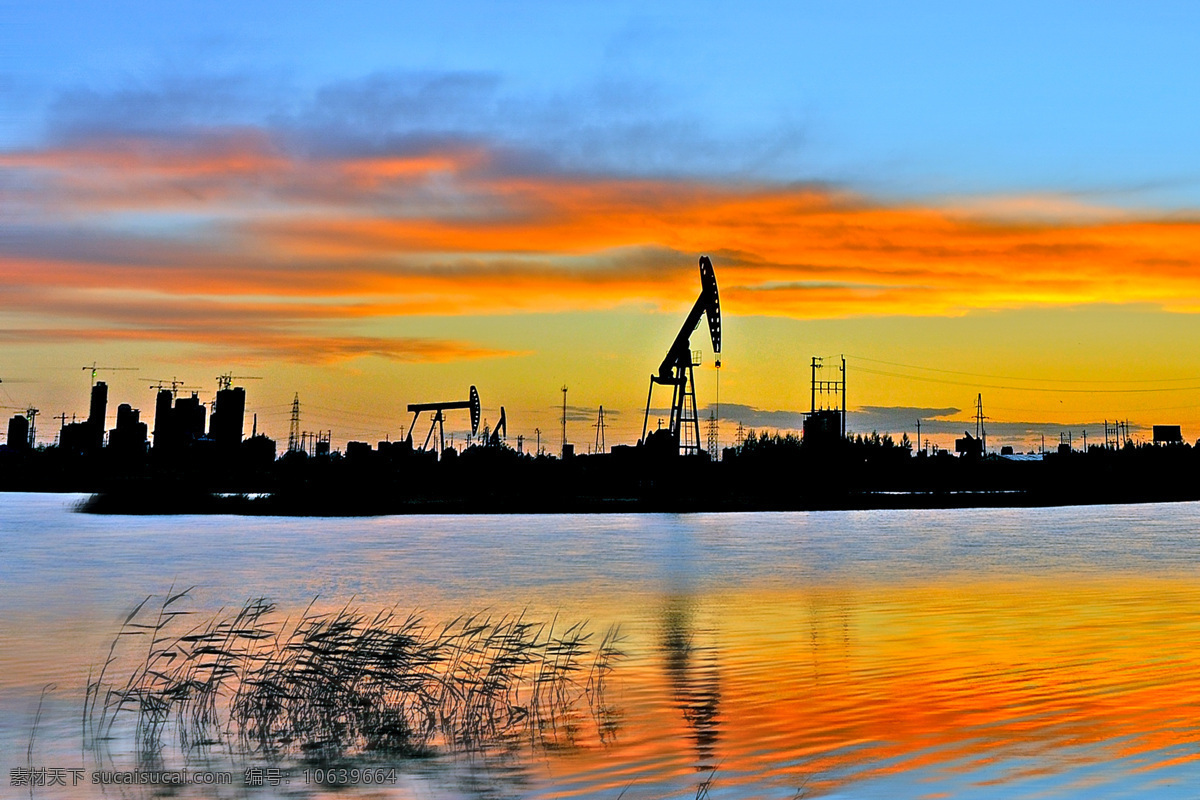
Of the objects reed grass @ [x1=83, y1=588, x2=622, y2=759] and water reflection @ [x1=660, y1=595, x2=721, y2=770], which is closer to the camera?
reed grass @ [x1=83, y1=588, x2=622, y2=759]

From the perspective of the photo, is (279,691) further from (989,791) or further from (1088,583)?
(1088,583)

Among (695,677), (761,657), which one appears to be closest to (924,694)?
(695,677)

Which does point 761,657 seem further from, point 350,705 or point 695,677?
point 350,705

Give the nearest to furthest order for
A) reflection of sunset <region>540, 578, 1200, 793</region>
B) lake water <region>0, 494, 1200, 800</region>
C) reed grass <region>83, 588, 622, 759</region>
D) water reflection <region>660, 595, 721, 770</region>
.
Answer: lake water <region>0, 494, 1200, 800</region> → reflection of sunset <region>540, 578, 1200, 793</region> → reed grass <region>83, 588, 622, 759</region> → water reflection <region>660, 595, 721, 770</region>

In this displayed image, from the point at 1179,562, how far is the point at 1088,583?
14.8 metres

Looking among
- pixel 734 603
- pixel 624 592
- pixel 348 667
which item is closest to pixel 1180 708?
pixel 348 667

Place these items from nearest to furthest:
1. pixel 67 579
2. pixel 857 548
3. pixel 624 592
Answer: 1. pixel 624 592
2. pixel 67 579
3. pixel 857 548

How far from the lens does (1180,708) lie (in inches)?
704

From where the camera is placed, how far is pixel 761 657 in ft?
82.8

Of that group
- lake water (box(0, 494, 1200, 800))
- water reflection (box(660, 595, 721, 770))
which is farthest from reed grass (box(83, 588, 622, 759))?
water reflection (box(660, 595, 721, 770))

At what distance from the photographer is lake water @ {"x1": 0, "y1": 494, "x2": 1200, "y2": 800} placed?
Result: 1413 cm

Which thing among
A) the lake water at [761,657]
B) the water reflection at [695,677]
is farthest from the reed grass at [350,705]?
the water reflection at [695,677]

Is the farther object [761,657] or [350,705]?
[761,657]

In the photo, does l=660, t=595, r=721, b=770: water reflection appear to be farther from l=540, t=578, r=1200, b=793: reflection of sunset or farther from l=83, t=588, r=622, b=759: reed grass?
l=83, t=588, r=622, b=759: reed grass
